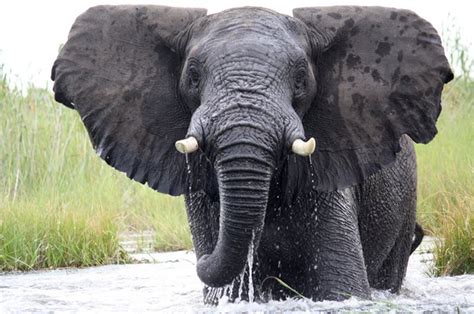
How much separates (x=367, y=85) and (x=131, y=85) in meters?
1.10

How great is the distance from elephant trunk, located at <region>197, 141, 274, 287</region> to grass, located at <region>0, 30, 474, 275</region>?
359cm

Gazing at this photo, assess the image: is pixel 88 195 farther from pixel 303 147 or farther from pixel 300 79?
pixel 303 147

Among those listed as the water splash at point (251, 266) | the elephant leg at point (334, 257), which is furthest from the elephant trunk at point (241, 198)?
the elephant leg at point (334, 257)

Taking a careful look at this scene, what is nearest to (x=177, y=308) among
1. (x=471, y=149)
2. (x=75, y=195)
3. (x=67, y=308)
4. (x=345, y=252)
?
(x=67, y=308)

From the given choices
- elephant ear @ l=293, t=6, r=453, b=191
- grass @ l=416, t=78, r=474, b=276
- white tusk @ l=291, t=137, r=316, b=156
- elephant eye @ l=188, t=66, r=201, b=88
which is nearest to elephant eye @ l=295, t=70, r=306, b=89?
elephant ear @ l=293, t=6, r=453, b=191

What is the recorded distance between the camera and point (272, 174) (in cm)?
531

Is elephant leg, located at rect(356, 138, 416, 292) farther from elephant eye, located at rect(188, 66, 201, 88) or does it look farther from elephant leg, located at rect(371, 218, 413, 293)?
elephant eye, located at rect(188, 66, 201, 88)

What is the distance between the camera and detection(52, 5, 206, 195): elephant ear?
19.3ft

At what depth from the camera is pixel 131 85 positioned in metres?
5.95

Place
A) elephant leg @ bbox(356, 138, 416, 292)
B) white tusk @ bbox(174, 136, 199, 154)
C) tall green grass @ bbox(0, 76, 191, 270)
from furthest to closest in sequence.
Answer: tall green grass @ bbox(0, 76, 191, 270) → elephant leg @ bbox(356, 138, 416, 292) → white tusk @ bbox(174, 136, 199, 154)

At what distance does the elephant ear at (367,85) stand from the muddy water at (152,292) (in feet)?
2.24

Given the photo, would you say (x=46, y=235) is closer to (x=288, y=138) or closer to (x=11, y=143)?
(x=11, y=143)

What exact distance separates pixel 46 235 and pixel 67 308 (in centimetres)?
256

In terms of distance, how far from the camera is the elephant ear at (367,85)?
5.90 m
